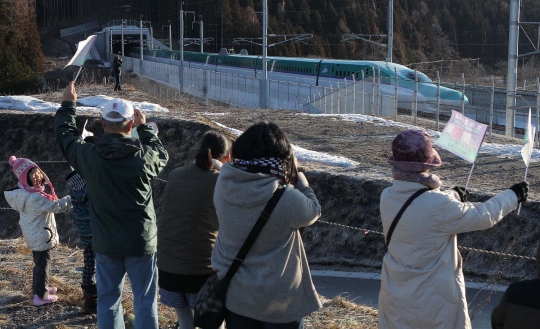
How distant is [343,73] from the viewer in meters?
34.2

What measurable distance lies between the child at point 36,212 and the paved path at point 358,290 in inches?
136

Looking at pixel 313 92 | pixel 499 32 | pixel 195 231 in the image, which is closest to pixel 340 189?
pixel 195 231

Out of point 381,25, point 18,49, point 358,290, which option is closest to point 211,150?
point 358,290

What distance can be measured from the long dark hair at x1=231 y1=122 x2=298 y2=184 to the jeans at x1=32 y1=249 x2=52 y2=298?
3.01m

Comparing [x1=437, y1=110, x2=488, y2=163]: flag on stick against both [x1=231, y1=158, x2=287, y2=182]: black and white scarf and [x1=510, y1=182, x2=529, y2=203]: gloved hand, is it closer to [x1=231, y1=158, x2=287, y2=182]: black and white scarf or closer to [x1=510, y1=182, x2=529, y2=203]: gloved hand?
[x1=510, y1=182, x2=529, y2=203]: gloved hand

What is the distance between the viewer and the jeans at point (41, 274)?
5.89 meters

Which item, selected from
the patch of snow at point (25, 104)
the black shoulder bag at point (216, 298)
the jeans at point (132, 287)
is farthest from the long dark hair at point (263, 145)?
the patch of snow at point (25, 104)

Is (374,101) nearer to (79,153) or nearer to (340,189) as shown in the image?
(340,189)

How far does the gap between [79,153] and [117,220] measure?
48cm

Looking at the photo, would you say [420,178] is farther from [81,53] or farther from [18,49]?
[18,49]

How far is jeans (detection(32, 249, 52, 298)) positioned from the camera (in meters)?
5.89

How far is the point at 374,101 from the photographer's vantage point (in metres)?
23.1

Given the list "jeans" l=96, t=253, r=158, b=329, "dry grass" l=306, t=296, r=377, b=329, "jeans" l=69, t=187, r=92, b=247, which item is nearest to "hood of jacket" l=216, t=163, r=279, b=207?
"jeans" l=96, t=253, r=158, b=329

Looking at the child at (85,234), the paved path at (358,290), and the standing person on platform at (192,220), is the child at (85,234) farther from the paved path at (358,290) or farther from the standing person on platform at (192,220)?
the paved path at (358,290)
